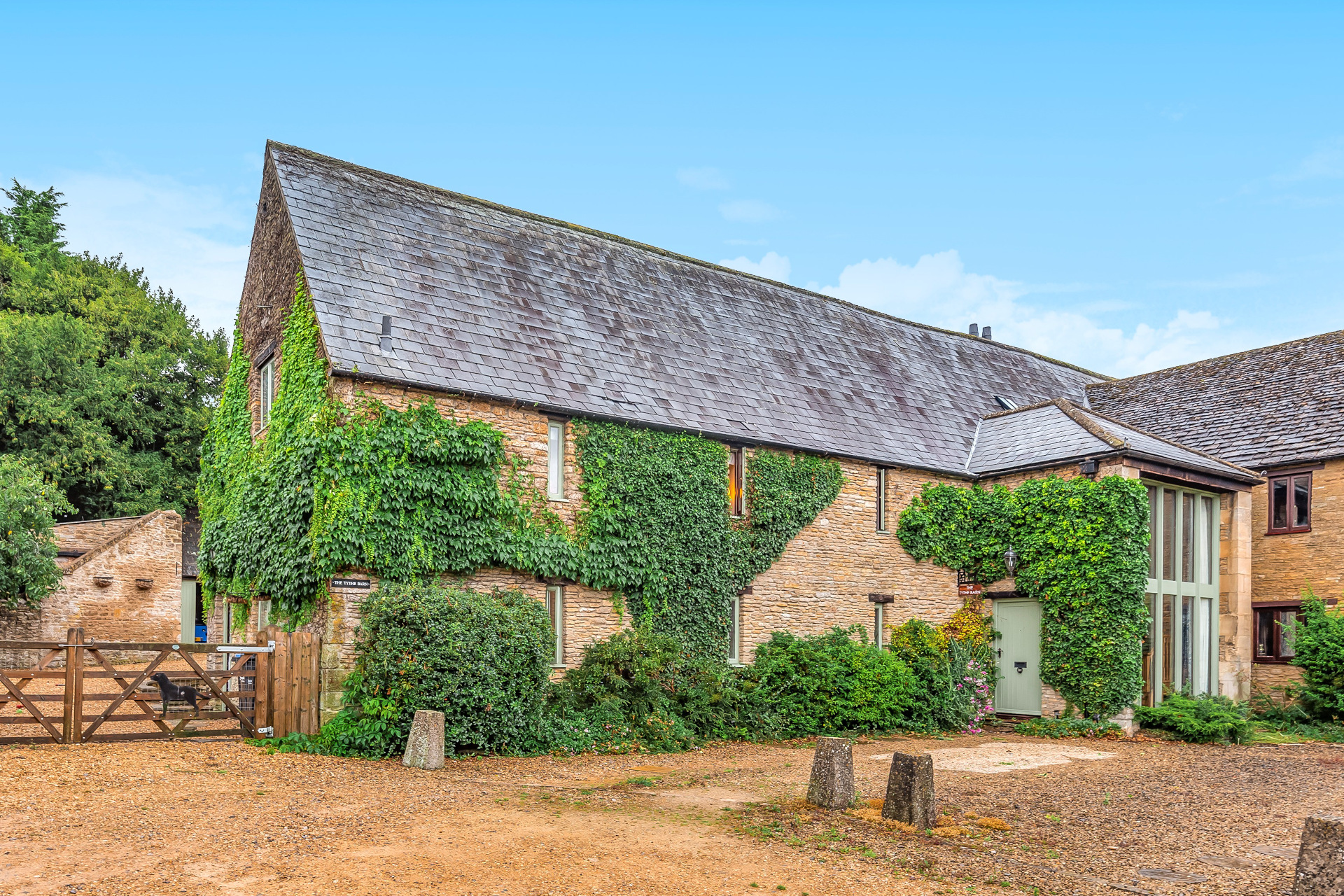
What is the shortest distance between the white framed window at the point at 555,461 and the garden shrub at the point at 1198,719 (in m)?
10.7

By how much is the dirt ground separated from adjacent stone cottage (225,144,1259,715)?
3.58 m

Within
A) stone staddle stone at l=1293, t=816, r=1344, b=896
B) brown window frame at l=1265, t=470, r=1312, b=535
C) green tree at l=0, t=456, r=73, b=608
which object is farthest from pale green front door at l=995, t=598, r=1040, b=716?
green tree at l=0, t=456, r=73, b=608

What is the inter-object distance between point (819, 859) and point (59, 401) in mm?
33564

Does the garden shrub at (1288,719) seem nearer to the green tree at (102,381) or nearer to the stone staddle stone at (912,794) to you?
the stone staddle stone at (912,794)

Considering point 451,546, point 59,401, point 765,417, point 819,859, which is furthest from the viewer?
point 59,401

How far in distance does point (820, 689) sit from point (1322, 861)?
418 inches

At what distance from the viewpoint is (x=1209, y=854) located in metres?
8.45

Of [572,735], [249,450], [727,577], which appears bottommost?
[572,735]

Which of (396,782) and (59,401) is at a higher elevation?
(59,401)

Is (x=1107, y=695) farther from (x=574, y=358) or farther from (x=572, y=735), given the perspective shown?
(x=574, y=358)

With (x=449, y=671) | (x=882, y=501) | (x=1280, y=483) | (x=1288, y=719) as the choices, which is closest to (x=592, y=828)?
(x=449, y=671)

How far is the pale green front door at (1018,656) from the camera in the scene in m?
18.9

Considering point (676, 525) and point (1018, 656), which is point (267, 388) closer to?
point (676, 525)

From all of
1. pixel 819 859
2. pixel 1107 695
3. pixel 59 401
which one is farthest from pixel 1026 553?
pixel 59 401
